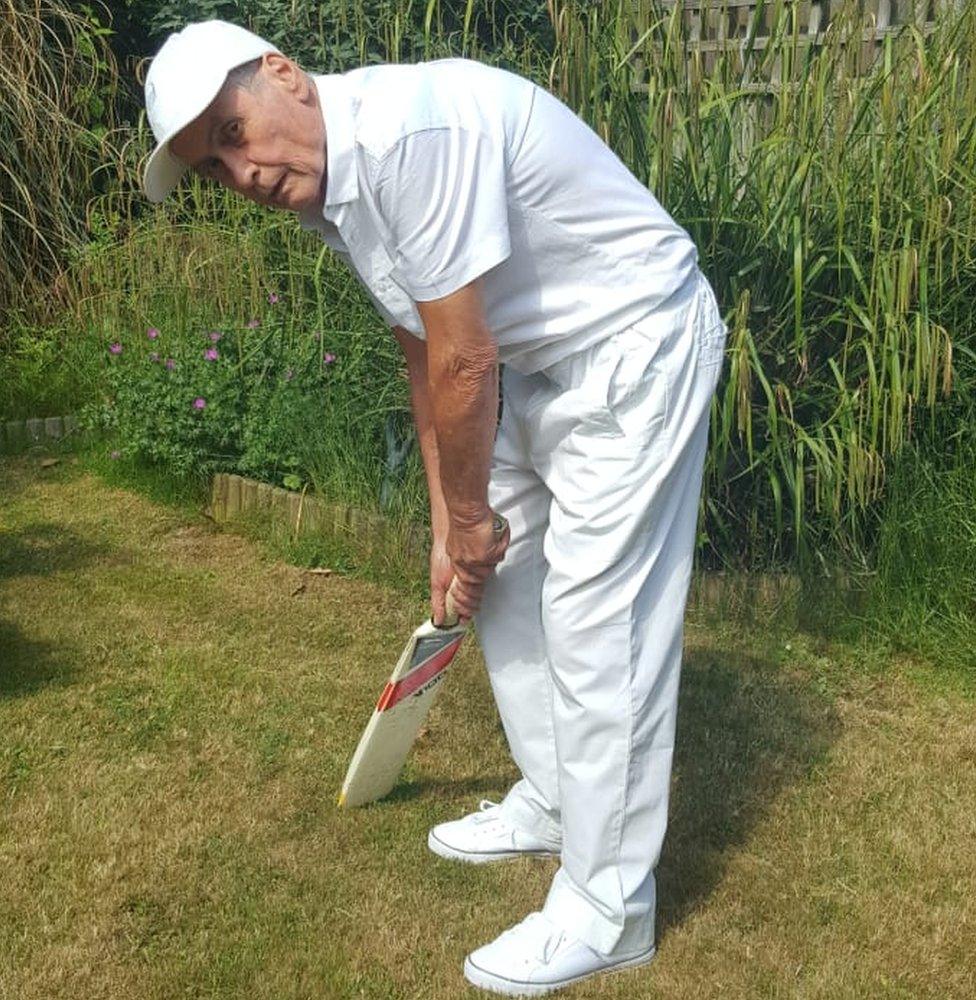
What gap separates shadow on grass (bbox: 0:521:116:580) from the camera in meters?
5.11

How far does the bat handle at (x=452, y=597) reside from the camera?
2.82 metres

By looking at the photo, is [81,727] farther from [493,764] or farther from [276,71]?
[276,71]

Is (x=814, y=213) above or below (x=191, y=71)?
below

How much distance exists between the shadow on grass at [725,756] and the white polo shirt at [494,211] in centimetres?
131

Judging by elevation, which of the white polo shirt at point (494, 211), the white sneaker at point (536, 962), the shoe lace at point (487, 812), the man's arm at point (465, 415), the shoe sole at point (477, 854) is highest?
the white polo shirt at point (494, 211)

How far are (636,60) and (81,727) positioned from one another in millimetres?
2806

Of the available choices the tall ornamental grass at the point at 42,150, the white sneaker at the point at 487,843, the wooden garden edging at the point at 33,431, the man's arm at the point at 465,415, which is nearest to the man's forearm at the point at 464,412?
the man's arm at the point at 465,415

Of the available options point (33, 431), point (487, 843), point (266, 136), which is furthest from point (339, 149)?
point (33, 431)

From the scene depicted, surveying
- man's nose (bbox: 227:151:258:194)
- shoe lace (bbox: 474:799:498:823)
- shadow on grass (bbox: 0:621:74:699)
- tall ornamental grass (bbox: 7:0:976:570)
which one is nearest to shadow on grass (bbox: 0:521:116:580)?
shadow on grass (bbox: 0:621:74:699)

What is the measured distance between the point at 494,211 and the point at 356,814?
1737 millimetres

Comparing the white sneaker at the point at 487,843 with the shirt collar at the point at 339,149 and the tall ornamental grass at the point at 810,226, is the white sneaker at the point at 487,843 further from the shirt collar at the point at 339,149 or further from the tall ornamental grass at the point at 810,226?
the shirt collar at the point at 339,149

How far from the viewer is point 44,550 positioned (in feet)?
17.5

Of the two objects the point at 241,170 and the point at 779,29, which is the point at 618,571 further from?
the point at 779,29

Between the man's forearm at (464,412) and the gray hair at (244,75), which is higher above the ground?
the gray hair at (244,75)
